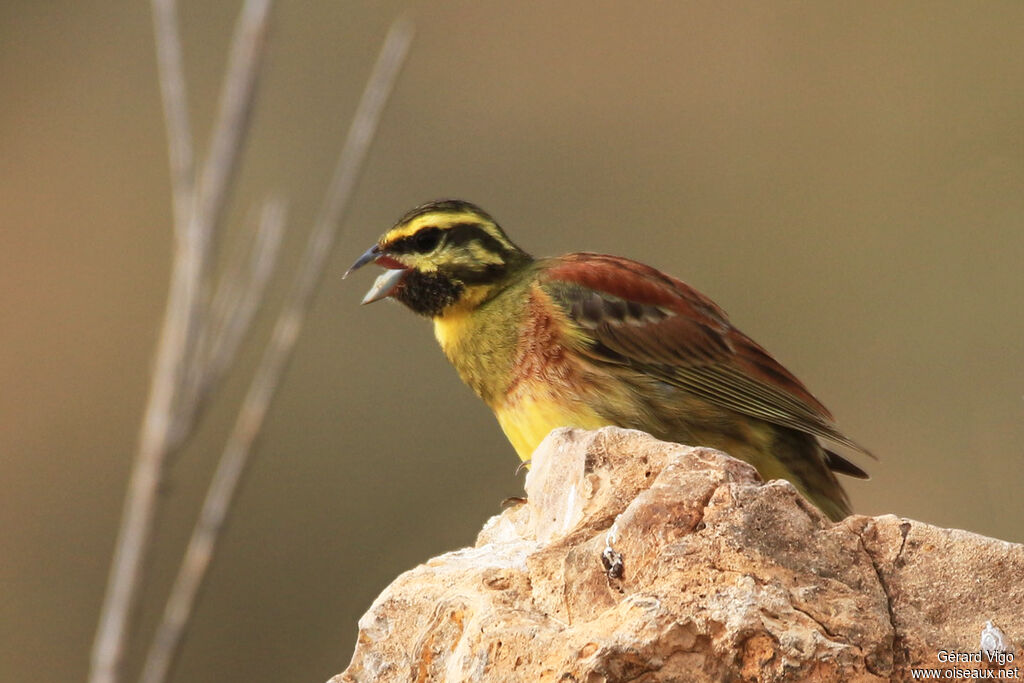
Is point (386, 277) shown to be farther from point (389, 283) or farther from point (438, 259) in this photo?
point (438, 259)

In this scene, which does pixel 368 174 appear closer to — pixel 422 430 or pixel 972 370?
pixel 422 430

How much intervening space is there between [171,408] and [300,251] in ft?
18.4

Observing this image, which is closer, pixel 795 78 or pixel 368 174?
pixel 368 174

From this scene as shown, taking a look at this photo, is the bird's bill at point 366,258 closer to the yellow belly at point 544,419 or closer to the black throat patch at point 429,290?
the black throat patch at point 429,290

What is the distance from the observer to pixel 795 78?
12.7 meters

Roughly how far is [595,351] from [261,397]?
1.33 metres

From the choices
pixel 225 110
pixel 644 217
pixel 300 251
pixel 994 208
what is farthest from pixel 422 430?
pixel 225 110

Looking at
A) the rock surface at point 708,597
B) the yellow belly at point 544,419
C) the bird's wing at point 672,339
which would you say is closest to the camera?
the rock surface at point 708,597

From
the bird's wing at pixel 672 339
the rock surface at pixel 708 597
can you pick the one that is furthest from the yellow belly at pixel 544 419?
the rock surface at pixel 708 597

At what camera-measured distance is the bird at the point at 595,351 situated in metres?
5.78

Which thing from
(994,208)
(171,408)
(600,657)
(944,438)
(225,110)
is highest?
(225,110)

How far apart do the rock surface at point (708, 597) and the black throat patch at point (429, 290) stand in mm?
2201

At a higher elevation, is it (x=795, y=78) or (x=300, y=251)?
(x=300, y=251)

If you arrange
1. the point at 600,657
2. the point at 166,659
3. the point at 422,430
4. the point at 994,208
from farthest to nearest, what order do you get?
the point at 994,208 < the point at 422,430 < the point at 166,659 < the point at 600,657
